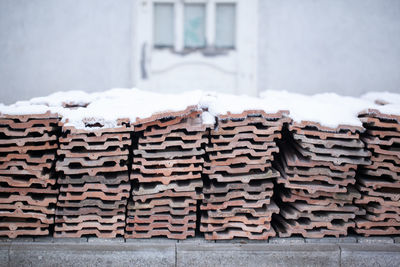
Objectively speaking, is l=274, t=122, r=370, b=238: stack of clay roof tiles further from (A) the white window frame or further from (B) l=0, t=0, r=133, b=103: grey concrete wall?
(B) l=0, t=0, r=133, b=103: grey concrete wall

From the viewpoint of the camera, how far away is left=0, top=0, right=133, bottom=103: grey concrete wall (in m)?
6.07

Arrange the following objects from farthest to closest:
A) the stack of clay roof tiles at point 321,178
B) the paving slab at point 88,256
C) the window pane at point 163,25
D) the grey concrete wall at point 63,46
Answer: the window pane at point 163,25 < the grey concrete wall at point 63,46 < the stack of clay roof tiles at point 321,178 < the paving slab at point 88,256

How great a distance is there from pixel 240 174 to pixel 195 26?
3.60m

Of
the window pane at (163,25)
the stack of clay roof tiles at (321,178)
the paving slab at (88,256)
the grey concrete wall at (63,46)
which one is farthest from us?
the window pane at (163,25)

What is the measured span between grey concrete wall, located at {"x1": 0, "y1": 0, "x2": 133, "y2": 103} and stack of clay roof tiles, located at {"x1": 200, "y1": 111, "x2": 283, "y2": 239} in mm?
3288

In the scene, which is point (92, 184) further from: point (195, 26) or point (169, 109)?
point (195, 26)

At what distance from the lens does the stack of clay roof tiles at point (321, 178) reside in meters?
3.52

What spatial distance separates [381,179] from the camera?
3.76 m

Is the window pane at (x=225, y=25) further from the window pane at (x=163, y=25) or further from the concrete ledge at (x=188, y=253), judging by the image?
the concrete ledge at (x=188, y=253)

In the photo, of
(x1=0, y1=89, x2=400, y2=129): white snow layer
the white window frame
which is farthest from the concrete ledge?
the white window frame

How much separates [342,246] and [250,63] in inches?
144

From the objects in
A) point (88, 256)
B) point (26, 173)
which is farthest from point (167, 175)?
point (26, 173)

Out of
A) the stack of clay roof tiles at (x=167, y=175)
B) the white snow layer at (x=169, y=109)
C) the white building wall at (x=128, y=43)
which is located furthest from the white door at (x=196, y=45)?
the stack of clay roof tiles at (x=167, y=175)

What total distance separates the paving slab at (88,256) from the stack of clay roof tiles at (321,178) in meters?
1.33
